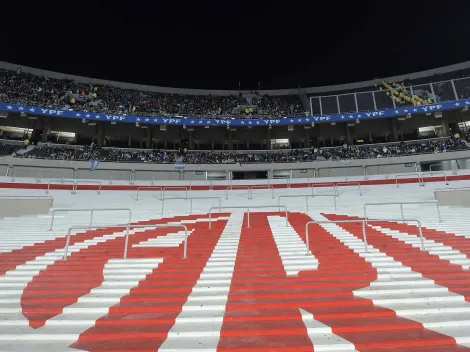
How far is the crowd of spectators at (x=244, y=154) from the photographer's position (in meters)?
23.9

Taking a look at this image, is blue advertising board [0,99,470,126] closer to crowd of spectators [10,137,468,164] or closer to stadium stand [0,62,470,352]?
crowd of spectators [10,137,468,164]

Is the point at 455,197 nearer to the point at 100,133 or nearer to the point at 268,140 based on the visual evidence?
the point at 268,140

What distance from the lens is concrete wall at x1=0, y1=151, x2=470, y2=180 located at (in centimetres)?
1679

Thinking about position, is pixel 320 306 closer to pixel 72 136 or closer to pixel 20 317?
pixel 20 317

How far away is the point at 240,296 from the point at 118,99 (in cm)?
3255

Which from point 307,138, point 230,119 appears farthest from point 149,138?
point 307,138

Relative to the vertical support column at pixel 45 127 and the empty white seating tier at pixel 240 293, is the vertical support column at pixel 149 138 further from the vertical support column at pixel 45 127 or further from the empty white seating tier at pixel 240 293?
the empty white seating tier at pixel 240 293

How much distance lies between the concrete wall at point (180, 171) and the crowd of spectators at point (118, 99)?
6271mm

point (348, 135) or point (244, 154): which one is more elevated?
point (348, 135)

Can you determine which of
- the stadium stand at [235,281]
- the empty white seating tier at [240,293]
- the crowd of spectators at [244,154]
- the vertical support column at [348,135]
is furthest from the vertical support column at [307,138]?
the empty white seating tier at [240,293]

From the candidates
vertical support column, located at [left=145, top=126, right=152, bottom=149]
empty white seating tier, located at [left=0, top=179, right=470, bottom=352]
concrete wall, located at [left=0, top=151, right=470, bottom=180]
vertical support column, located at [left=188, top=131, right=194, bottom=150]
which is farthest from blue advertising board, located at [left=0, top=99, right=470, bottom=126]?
empty white seating tier, located at [left=0, top=179, right=470, bottom=352]

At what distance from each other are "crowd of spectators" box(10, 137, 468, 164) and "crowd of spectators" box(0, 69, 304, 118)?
4.28m

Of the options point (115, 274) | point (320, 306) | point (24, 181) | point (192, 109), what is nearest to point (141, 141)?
point (192, 109)

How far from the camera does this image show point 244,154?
28594 mm
